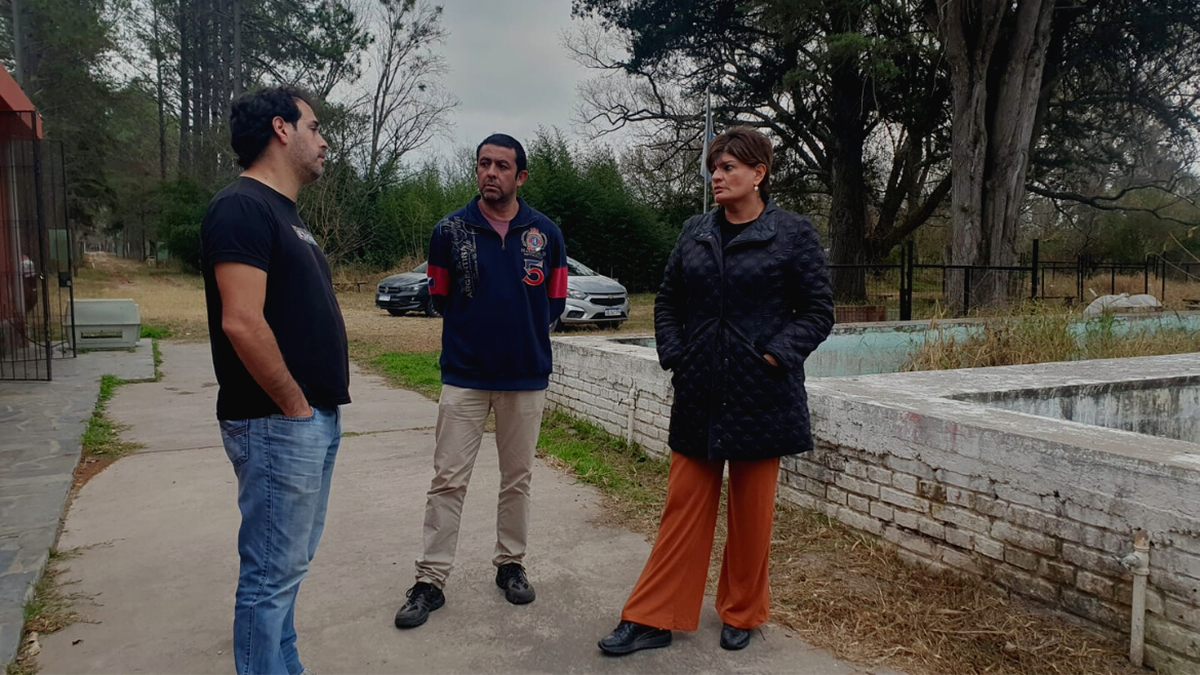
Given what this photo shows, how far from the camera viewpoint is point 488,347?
10.2 ft

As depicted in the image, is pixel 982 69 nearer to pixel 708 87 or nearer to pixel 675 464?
pixel 708 87

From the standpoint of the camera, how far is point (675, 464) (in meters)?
2.94

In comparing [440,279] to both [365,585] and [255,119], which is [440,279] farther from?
[365,585]

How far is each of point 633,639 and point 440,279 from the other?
1544mm

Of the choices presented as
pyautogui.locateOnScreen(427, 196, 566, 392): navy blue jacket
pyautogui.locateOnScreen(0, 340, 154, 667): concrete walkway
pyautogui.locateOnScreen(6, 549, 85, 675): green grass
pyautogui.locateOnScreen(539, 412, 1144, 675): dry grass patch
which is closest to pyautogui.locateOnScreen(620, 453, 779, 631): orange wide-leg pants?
pyautogui.locateOnScreen(539, 412, 1144, 675): dry grass patch

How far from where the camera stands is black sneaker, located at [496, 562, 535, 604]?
3197 mm

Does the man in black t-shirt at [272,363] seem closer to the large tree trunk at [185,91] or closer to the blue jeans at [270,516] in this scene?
the blue jeans at [270,516]

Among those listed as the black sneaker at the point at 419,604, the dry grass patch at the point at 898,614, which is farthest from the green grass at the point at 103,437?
the dry grass patch at the point at 898,614

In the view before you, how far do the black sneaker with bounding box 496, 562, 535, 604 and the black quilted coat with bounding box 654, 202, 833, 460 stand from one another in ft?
2.97

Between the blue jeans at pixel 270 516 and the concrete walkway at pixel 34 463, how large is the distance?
108 centimetres

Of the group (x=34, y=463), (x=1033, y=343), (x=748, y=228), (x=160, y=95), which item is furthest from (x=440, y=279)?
(x=160, y=95)

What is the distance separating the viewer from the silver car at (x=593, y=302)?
1400 cm

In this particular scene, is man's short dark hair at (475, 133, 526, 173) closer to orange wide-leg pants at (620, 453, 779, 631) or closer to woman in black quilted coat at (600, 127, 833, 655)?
woman in black quilted coat at (600, 127, 833, 655)

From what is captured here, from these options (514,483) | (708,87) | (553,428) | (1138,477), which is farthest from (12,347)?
(708,87)
